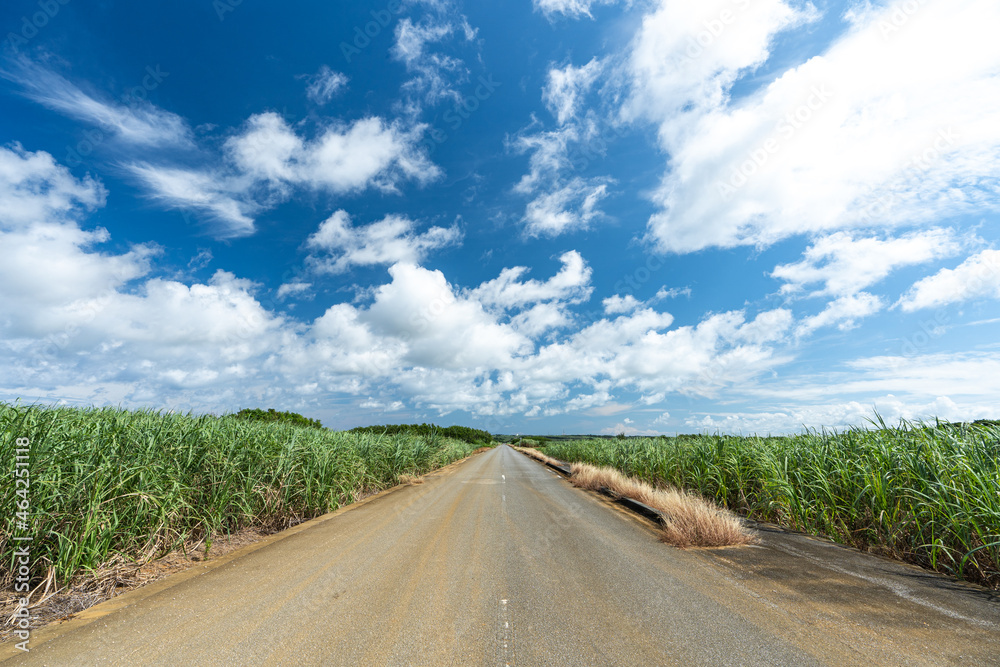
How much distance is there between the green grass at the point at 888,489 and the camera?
472cm

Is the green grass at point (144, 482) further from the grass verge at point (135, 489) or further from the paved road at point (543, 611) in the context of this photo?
the paved road at point (543, 611)

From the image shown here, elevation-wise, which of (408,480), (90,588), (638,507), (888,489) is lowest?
(408,480)

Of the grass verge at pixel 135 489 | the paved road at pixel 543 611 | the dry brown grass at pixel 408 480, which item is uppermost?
the grass verge at pixel 135 489

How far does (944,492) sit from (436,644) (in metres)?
6.57

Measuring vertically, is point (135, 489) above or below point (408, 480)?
above

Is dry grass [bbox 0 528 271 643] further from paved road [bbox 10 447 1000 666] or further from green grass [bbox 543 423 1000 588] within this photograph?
green grass [bbox 543 423 1000 588]

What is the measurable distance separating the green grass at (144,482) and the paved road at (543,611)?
0.85 meters

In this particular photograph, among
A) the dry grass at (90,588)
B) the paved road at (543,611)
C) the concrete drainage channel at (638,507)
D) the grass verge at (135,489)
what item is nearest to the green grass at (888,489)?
the paved road at (543,611)

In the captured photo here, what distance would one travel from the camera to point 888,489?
591cm

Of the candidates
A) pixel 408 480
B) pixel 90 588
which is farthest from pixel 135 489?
pixel 408 480

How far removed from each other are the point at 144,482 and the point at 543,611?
513 centimetres

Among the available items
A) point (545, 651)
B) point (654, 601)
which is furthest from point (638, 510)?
point (545, 651)

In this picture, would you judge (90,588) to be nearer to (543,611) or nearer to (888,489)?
(543,611)

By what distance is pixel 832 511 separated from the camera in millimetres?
6777
